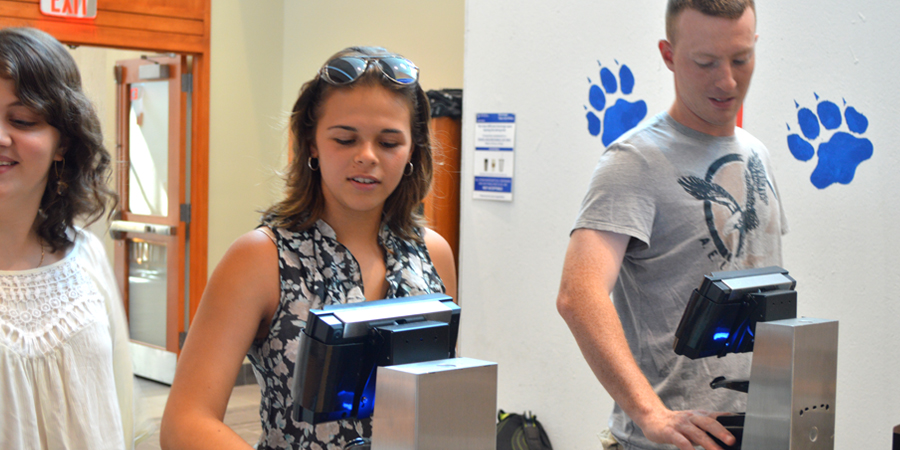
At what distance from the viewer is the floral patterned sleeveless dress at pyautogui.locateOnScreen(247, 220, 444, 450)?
1258mm

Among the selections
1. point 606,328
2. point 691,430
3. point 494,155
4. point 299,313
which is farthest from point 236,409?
point 691,430

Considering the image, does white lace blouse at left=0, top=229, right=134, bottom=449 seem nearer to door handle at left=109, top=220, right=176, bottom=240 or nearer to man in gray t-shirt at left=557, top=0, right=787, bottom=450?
man in gray t-shirt at left=557, top=0, right=787, bottom=450

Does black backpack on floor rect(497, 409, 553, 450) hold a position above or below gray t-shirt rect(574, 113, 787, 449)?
below

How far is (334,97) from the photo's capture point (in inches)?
52.3

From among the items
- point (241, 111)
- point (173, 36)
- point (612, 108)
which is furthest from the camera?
point (241, 111)

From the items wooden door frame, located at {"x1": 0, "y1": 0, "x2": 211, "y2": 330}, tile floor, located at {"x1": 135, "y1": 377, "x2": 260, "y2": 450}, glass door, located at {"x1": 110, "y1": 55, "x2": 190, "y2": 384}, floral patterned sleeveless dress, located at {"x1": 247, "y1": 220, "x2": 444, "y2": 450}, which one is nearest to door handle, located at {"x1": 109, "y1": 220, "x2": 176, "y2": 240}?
glass door, located at {"x1": 110, "y1": 55, "x2": 190, "y2": 384}

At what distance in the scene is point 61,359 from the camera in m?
1.46

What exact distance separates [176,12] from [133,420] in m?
4.56

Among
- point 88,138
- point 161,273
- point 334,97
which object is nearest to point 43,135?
point 88,138

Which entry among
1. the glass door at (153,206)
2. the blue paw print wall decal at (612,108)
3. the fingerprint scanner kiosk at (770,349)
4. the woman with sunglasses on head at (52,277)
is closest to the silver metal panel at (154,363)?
the glass door at (153,206)

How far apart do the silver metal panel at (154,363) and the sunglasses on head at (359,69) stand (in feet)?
17.3

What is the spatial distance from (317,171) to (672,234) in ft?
2.44

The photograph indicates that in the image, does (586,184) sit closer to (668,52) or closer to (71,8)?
(668,52)

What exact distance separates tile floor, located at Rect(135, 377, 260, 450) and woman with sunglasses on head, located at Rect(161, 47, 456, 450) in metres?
3.55
